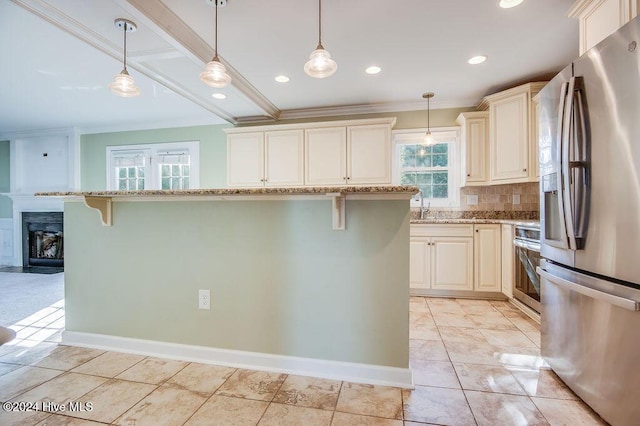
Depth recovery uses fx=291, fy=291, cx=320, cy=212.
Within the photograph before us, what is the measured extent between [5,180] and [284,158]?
5733 mm

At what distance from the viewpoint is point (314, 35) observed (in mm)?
2408

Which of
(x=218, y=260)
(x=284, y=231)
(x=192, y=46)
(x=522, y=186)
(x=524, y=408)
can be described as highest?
(x=192, y=46)

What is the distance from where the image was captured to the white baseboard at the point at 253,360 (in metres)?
1.65

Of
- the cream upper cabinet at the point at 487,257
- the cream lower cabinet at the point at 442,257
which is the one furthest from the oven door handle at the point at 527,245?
the cream lower cabinet at the point at 442,257

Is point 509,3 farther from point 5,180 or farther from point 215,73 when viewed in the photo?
point 5,180

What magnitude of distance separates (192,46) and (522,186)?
13.0ft

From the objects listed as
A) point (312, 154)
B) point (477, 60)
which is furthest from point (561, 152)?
point (312, 154)

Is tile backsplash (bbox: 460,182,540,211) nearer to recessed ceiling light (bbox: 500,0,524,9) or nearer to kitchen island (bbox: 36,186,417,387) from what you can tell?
recessed ceiling light (bbox: 500,0,524,9)

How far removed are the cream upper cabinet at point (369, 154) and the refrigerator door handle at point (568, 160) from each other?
2.23 meters

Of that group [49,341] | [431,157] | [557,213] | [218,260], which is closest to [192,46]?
[218,260]

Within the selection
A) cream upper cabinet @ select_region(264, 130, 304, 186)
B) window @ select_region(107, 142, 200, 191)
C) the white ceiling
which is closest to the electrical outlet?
the white ceiling

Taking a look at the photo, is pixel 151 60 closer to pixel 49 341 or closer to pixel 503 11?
pixel 49 341

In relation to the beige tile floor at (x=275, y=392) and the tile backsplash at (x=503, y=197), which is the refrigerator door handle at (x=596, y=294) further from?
the tile backsplash at (x=503, y=197)

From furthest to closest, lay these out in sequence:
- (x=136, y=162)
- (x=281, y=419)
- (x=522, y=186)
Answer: (x=136, y=162), (x=522, y=186), (x=281, y=419)
